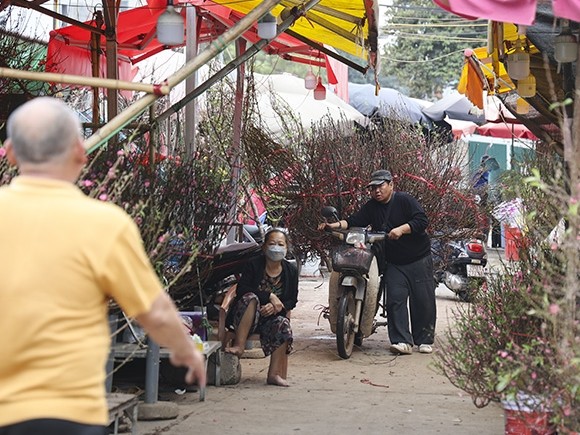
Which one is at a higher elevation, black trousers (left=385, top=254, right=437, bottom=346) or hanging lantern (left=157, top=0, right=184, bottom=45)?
hanging lantern (left=157, top=0, right=184, bottom=45)

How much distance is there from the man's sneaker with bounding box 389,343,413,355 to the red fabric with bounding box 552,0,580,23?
5.59 m

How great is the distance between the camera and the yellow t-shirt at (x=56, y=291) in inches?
123

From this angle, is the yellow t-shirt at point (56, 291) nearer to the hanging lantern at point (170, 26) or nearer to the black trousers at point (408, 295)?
the hanging lantern at point (170, 26)

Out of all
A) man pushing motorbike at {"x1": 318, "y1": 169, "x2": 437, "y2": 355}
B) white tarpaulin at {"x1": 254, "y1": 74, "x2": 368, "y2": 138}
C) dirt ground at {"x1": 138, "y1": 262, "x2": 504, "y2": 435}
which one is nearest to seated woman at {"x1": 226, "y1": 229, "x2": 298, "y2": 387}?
dirt ground at {"x1": 138, "y1": 262, "x2": 504, "y2": 435}

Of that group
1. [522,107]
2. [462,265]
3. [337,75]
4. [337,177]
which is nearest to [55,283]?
[337,177]

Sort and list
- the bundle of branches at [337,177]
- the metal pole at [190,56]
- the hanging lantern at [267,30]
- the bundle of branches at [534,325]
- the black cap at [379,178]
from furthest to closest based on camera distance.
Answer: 1. the bundle of branches at [337,177]
2. the metal pole at [190,56]
3. the black cap at [379,178]
4. the hanging lantern at [267,30]
5. the bundle of branches at [534,325]

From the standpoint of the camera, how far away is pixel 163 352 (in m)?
7.79

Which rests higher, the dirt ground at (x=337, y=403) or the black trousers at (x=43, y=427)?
the black trousers at (x=43, y=427)

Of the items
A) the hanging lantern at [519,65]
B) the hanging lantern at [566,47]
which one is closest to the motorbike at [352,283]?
the hanging lantern at [519,65]

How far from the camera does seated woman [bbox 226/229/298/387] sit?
29.1ft

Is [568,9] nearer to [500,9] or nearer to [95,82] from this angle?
[500,9]

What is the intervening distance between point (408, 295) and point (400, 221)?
801 millimetres

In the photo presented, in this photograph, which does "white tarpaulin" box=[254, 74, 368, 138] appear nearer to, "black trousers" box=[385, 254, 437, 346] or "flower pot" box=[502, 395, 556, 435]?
"black trousers" box=[385, 254, 437, 346]

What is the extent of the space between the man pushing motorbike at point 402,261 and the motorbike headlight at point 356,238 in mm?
174
